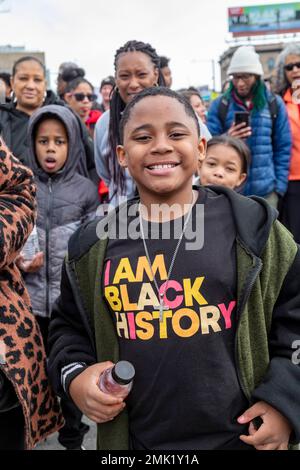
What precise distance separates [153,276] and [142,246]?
0.32ft

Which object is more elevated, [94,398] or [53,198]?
[53,198]

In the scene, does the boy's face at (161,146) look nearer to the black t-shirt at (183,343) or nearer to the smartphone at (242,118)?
the black t-shirt at (183,343)

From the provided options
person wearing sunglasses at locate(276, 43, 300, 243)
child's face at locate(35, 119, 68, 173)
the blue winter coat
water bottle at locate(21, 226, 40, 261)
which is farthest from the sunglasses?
water bottle at locate(21, 226, 40, 261)

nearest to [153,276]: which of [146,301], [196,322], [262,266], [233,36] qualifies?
[146,301]

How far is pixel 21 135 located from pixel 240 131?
1.41 meters

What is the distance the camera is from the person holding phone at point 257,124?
3.48 metres

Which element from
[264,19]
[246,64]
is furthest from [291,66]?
[264,19]

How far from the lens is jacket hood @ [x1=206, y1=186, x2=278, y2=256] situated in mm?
1441

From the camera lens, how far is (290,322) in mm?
1458

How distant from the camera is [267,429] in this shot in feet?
4.51

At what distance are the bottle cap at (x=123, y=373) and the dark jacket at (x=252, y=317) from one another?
18 cm

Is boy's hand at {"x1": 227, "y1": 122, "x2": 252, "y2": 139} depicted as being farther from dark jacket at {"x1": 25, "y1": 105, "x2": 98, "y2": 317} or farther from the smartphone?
dark jacket at {"x1": 25, "y1": 105, "x2": 98, "y2": 317}

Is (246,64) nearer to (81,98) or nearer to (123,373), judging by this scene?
(81,98)

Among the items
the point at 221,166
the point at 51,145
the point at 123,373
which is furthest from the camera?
the point at 51,145
